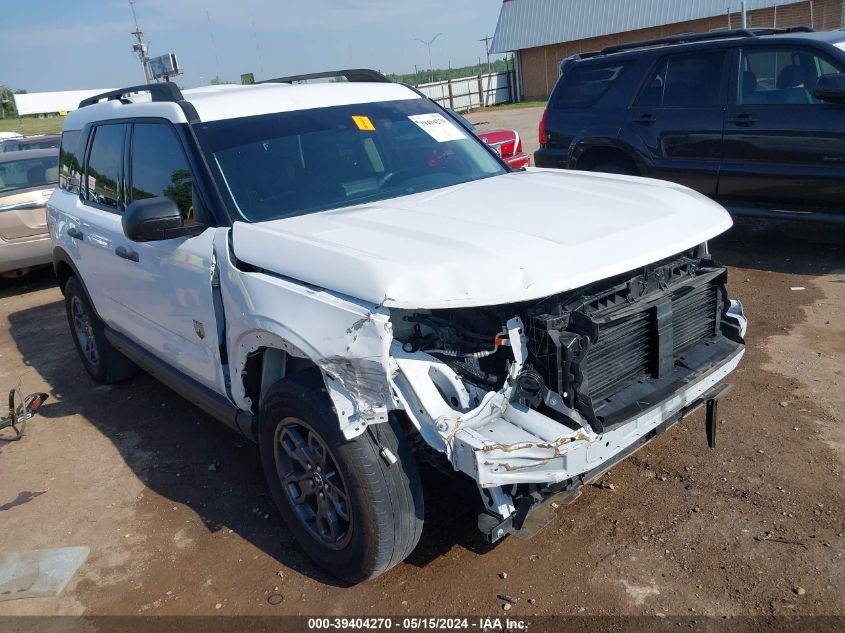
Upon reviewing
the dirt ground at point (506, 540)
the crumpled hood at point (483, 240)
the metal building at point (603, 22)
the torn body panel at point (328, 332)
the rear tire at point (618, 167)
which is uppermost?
the metal building at point (603, 22)

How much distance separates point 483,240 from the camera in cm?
274

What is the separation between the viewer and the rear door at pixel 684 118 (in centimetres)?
696

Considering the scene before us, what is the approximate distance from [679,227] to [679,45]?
17.1 ft

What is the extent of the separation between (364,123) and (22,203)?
21.6ft

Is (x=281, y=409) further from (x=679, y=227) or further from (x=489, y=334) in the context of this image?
(x=679, y=227)

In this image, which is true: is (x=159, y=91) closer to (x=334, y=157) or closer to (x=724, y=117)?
(x=334, y=157)

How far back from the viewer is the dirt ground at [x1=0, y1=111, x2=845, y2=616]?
291 centimetres

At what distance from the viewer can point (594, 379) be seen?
8.94 ft

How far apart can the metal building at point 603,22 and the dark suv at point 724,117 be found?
18.1 metres

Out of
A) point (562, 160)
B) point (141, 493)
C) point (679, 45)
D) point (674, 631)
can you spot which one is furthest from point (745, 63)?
point (141, 493)

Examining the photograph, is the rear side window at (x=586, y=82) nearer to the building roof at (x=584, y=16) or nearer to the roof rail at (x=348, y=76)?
the roof rail at (x=348, y=76)

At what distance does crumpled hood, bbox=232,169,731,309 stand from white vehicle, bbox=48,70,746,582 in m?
0.01

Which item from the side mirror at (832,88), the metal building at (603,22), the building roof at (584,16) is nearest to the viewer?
the side mirror at (832,88)

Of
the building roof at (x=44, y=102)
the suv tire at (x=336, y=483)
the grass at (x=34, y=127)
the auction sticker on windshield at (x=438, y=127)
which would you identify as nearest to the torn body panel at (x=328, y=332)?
the suv tire at (x=336, y=483)
